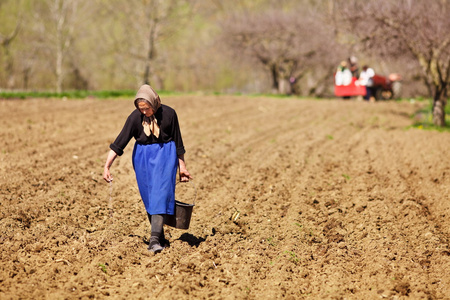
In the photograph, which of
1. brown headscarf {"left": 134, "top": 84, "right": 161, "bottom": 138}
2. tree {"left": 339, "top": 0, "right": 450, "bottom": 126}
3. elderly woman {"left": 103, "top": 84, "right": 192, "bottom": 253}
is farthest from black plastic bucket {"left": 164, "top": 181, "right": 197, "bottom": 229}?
tree {"left": 339, "top": 0, "right": 450, "bottom": 126}

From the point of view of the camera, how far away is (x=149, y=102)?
4477mm

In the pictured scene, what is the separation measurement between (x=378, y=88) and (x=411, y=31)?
42.6 feet

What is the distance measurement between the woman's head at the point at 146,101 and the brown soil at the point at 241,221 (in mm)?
1426

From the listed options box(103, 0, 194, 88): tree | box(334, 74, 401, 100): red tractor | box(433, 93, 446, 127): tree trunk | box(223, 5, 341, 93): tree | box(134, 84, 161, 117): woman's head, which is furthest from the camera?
box(223, 5, 341, 93): tree

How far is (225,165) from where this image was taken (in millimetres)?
8969

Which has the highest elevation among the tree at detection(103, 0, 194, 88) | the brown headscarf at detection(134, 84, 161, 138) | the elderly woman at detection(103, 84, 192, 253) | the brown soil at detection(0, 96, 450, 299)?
the tree at detection(103, 0, 194, 88)

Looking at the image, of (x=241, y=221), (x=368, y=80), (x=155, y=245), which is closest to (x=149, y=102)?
(x=155, y=245)

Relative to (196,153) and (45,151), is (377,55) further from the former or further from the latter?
(45,151)

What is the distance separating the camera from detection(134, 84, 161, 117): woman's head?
4.47 meters

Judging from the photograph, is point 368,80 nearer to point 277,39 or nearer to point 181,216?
point 277,39

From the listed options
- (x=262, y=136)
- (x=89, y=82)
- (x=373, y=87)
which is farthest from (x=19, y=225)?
(x=89, y=82)

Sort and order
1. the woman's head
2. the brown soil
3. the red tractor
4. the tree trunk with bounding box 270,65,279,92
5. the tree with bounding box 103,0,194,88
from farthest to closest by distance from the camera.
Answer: the tree trunk with bounding box 270,65,279,92, the tree with bounding box 103,0,194,88, the red tractor, the woman's head, the brown soil

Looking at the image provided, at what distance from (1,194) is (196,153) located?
13.5 feet

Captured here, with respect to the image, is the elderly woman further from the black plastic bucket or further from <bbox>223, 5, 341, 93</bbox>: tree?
<bbox>223, 5, 341, 93</bbox>: tree
